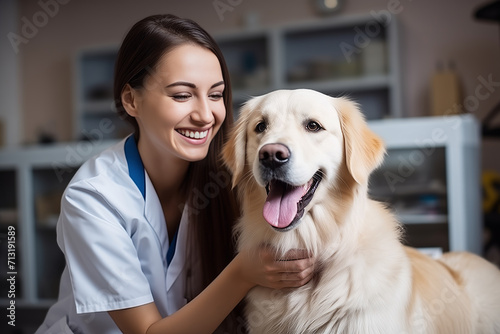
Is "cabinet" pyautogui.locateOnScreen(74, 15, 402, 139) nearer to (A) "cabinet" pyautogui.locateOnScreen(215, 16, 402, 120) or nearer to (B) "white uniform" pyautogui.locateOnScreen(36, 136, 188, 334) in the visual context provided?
(A) "cabinet" pyautogui.locateOnScreen(215, 16, 402, 120)

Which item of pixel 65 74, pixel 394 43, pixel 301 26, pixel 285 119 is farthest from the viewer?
pixel 65 74

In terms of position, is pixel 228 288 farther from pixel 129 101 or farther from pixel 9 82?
pixel 9 82

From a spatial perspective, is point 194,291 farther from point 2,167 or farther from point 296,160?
point 2,167

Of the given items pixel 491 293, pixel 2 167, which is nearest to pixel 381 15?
pixel 491 293

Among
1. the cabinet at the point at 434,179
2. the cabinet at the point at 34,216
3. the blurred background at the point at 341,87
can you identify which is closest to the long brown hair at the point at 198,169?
the cabinet at the point at 434,179

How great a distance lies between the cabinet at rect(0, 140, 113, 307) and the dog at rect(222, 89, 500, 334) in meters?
2.88

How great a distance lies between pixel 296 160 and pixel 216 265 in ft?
1.74

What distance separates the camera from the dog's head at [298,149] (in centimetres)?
108

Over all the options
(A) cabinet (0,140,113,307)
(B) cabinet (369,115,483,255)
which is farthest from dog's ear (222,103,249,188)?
(A) cabinet (0,140,113,307)

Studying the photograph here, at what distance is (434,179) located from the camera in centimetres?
295

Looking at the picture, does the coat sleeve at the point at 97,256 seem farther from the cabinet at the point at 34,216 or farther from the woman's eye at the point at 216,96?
the cabinet at the point at 34,216

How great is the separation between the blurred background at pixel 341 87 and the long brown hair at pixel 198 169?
1.69m

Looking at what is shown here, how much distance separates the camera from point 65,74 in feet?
16.9

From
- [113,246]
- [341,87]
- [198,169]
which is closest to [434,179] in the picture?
[341,87]
